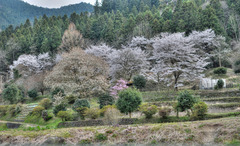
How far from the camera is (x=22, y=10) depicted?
136 metres

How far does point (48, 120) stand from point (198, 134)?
14.6 m

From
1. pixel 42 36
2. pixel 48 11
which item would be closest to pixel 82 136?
pixel 42 36

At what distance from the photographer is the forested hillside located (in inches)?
4528

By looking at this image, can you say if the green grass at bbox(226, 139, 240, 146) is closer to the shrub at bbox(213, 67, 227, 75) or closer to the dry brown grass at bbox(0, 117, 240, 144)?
the dry brown grass at bbox(0, 117, 240, 144)

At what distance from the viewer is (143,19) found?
148 ft

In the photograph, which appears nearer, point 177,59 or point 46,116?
point 46,116

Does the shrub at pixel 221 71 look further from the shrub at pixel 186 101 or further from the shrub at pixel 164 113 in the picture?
the shrub at pixel 164 113

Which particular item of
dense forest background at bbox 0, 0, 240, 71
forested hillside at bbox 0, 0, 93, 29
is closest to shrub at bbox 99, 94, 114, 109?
dense forest background at bbox 0, 0, 240, 71

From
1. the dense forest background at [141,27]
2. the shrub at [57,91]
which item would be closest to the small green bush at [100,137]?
the shrub at [57,91]

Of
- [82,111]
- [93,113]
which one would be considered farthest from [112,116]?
[82,111]

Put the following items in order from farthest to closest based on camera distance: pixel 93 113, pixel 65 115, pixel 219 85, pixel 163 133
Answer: pixel 219 85, pixel 65 115, pixel 93 113, pixel 163 133

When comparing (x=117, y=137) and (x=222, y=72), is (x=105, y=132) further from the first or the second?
(x=222, y=72)

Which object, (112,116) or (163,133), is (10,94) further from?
(163,133)

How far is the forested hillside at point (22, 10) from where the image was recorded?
377ft
